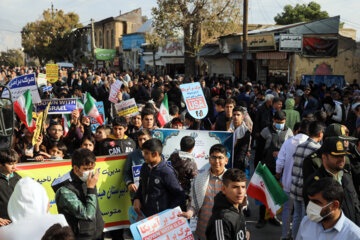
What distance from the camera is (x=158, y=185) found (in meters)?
3.71

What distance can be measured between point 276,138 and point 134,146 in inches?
88.3

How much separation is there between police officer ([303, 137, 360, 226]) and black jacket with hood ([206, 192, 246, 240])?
1020 millimetres

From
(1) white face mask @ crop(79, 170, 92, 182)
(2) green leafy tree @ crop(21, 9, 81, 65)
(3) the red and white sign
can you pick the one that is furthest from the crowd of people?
(2) green leafy tree @ crop(21, 9, 81, 65)

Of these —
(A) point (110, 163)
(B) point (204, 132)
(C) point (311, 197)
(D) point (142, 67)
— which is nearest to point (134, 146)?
(A) point (110, 163)

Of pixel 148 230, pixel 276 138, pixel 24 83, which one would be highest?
pixel 24 83

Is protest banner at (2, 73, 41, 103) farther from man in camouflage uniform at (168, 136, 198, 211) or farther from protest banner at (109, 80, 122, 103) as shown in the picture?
man in camouflage uniform at (168, 136, 198, 211)

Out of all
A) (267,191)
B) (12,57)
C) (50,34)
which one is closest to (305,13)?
(50,34)

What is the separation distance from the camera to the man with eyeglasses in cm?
Result: 364

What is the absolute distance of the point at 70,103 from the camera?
720cm

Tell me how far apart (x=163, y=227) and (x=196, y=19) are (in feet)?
57.6

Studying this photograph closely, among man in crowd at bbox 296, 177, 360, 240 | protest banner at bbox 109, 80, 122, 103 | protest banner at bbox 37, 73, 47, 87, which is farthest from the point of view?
protest banner at bbox 37, 73, 47, 87

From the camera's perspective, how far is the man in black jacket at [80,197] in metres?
3.15

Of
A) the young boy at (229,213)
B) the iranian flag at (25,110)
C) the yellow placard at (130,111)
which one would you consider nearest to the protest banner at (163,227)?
the young boy at (229,213)

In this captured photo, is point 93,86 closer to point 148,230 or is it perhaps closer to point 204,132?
point 204,132
